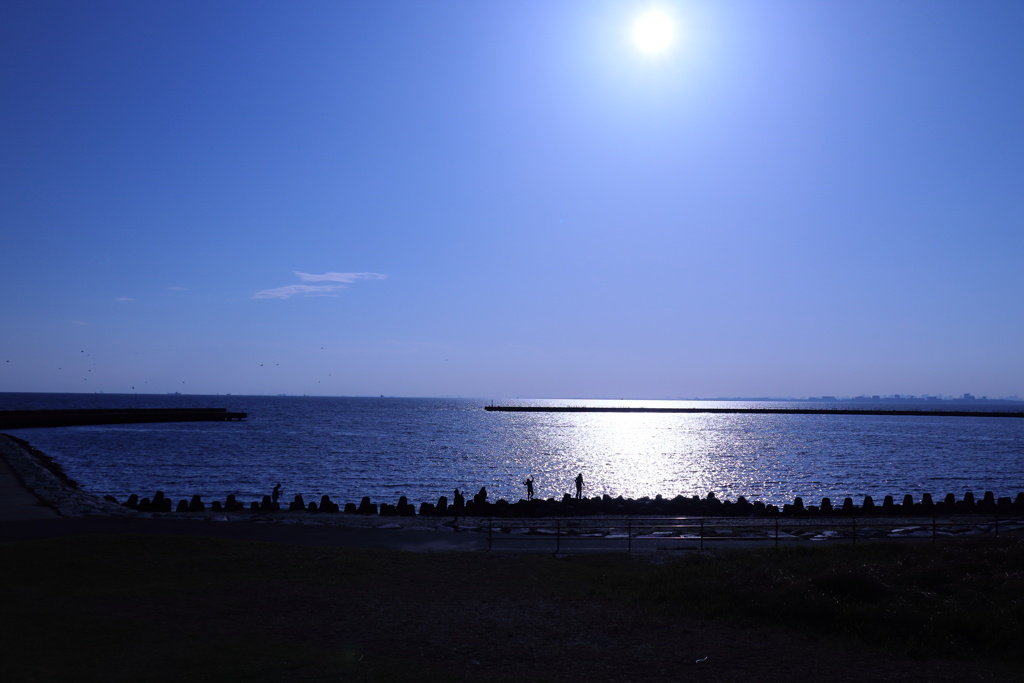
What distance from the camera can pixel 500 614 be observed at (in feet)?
43.6

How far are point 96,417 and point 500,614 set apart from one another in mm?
130033

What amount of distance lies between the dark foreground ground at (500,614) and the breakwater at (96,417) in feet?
343

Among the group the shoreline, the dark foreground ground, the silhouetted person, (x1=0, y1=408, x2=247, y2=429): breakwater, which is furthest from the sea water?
the dark foreground ground

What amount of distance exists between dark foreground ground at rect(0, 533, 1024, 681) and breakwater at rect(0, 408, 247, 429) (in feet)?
343

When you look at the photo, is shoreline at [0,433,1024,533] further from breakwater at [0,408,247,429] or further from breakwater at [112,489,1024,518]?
breakwater at [0,408,247,429]

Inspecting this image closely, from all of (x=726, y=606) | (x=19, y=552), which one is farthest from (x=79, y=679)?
(x=726, y=606)

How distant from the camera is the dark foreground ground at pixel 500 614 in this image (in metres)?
10.3

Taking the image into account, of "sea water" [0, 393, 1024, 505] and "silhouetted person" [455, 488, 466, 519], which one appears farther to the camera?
"sea water" [0, 393, 1024, 505]

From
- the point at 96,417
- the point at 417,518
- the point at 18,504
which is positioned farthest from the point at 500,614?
the point at 96,417

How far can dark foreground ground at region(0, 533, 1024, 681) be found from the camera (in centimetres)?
1031

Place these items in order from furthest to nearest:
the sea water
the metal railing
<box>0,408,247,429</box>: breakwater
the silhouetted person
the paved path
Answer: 1. <box>0,408,247,429</box>: breakwater
2. the sea water
3. the silhouetted person
4. the paved path
5. the metal railing

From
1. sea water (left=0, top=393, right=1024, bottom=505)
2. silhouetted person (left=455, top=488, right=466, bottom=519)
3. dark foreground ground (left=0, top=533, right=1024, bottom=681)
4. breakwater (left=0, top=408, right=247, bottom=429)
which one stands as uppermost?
dark foreground ground (left=0, top=533, right=1024, bottom=681)

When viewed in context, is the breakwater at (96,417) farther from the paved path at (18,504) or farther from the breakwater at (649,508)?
the breakwater at (649,508)

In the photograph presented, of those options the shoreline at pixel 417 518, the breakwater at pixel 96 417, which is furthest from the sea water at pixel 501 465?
the shoreline at pixel 417 518
